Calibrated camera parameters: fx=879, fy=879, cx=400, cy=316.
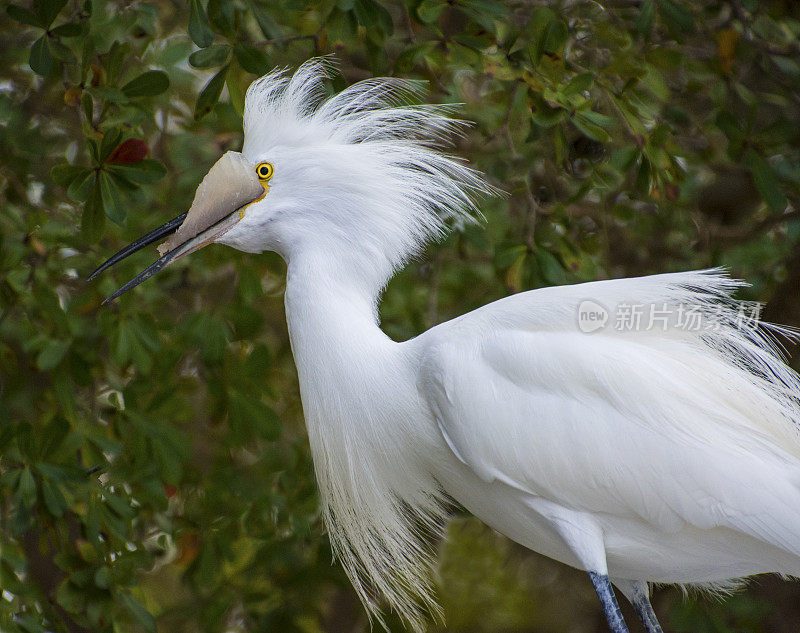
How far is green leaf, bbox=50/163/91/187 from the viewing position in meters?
1.68

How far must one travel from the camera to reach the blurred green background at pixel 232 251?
5.81ft

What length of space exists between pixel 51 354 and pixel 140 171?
0.53 meters

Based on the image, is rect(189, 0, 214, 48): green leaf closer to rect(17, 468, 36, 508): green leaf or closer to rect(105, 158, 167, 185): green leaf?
rect(105, 158, 167, 185): green leaf

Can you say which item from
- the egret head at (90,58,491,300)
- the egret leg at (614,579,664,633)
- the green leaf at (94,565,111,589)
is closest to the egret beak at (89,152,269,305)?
the egret head at (90,58,491,300)

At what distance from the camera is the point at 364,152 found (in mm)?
1713

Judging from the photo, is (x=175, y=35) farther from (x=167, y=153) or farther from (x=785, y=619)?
(x=785, y=619)

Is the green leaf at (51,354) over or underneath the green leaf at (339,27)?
underneath

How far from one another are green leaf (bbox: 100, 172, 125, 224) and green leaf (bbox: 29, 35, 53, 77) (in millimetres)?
220

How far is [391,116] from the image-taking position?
1792 mm

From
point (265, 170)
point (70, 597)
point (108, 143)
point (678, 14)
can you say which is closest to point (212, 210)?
point (265, 170)

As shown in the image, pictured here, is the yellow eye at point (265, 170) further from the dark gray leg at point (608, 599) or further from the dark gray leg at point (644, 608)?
the dark gray leg at point (644, 608)

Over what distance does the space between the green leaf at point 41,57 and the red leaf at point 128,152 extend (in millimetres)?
195

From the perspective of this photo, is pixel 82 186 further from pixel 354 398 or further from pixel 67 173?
pixel 354 398

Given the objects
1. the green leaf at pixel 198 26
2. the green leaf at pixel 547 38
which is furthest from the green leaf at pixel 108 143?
the green leaf at pixel 547 38
